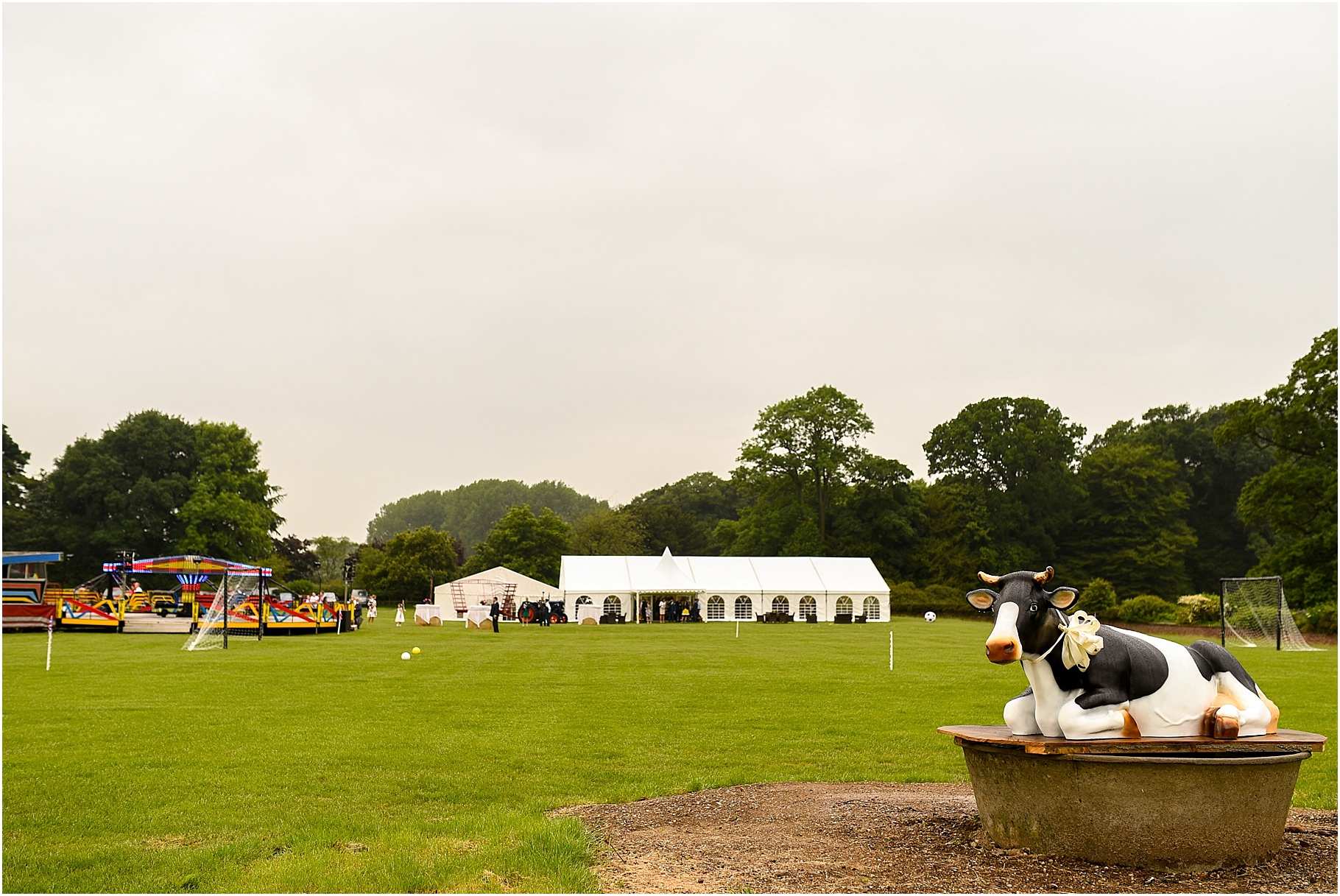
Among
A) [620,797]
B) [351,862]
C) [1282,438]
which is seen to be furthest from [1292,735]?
[1282,438]

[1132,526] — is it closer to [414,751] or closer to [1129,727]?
[414,751]

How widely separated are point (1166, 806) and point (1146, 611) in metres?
47.7

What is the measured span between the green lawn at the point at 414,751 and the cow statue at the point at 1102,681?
2999 mm

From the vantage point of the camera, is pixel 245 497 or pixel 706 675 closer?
pixel 706 675

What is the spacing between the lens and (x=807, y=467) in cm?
8094

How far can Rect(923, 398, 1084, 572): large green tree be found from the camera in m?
77.8

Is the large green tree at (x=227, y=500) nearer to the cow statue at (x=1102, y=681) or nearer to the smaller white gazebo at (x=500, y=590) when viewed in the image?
the smaller white gazebo at (x=500, y=590)

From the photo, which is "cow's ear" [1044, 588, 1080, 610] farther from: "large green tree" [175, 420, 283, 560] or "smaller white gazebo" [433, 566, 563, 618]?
"large green tree" [175, 420, 283, 560]

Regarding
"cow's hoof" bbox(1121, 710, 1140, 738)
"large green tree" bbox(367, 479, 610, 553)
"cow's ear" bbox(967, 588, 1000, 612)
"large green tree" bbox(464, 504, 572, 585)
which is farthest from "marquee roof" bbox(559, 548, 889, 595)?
"large green tree" bbox(367, 479, 610, 553)

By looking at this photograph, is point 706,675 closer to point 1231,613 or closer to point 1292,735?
point 1292,735

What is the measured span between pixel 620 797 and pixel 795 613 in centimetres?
5236

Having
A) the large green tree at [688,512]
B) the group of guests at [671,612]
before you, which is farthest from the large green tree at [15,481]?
the large green tree at [688,512]

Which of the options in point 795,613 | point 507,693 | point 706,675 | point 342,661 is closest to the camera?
point 507,693

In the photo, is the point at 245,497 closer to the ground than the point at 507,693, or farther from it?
farther from it
